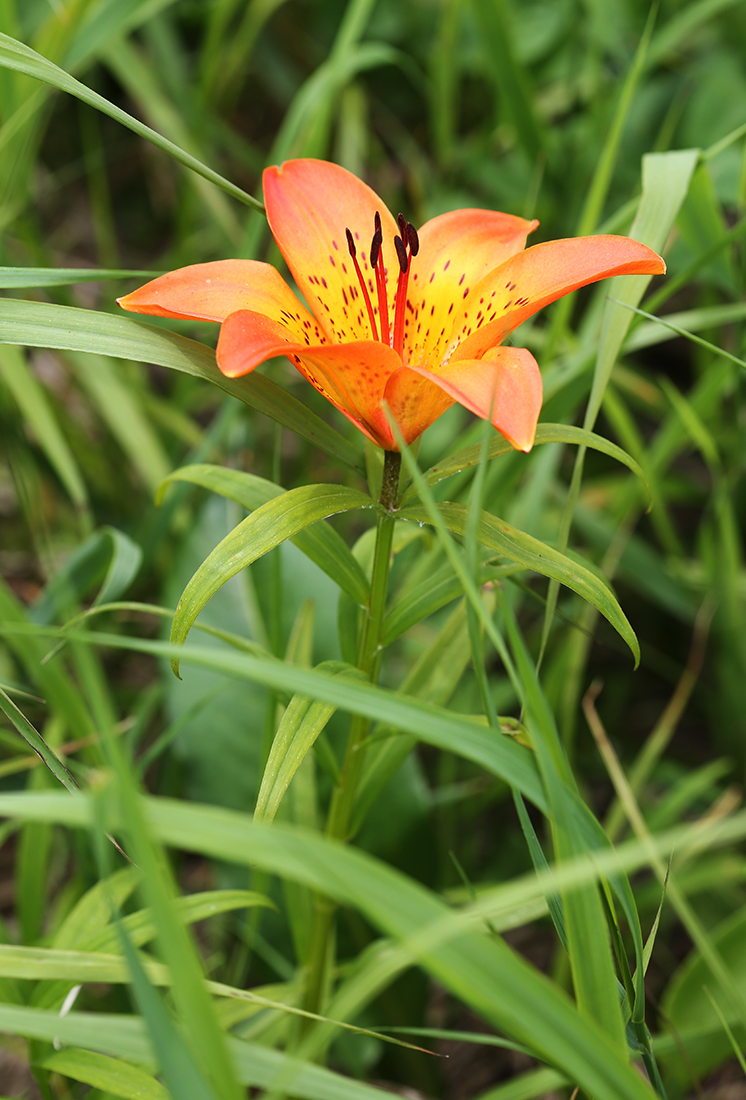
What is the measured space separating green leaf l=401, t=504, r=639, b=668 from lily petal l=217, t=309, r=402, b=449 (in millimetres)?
68

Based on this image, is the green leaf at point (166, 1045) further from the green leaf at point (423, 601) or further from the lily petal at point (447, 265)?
the lily petal at point (447, 265)

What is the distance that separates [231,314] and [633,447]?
0.67 m

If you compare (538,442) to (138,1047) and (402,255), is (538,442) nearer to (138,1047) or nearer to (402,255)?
(402,255)

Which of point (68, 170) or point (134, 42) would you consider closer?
point (134, 42)

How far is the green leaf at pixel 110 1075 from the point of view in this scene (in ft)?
1.84

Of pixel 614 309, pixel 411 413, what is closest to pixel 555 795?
pixel 411 413

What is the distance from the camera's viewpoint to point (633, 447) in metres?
1.03

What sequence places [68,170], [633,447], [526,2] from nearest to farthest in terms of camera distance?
[633,447] < [526,2] < [68,170]

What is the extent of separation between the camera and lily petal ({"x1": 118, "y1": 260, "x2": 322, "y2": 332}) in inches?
21.1

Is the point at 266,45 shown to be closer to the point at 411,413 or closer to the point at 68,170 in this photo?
the point at 68,170

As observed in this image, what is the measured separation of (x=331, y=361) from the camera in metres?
0.51

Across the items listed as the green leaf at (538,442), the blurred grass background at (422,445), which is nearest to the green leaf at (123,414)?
the blurred grass background at (422,445)

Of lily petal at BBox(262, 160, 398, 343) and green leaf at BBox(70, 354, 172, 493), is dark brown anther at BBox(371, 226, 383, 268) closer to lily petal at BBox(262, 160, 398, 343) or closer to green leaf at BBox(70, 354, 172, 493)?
lily petal at BBox(262, 160, 398, 343)

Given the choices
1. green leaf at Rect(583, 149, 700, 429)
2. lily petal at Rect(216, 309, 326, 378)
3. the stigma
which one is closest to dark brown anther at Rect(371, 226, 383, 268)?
the stigma
